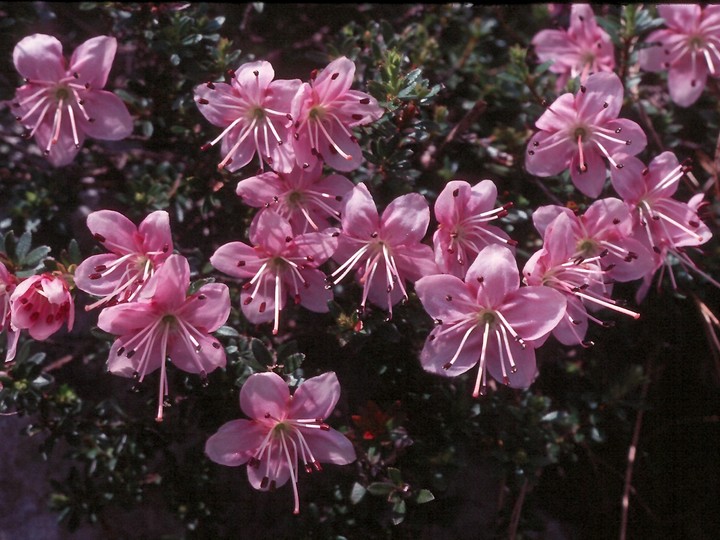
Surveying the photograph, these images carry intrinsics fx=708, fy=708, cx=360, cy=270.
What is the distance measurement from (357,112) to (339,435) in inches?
35.3

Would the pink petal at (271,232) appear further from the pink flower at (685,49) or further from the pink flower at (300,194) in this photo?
the pink flower at (685,49)

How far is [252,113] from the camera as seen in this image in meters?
2.01

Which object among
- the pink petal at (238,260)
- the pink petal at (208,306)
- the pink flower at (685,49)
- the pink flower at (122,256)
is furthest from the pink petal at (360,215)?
the pink flower at (685,49)

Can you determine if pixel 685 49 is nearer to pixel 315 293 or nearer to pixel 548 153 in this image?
pixel 548 153

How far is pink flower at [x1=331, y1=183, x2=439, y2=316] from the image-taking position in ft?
6.17

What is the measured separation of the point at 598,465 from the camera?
263 cm

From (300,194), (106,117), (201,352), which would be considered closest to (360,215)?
(300,194)

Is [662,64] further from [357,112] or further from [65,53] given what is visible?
[65,53]

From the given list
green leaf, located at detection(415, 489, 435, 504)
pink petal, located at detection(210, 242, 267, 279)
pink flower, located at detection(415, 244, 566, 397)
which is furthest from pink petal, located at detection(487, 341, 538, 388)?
pink petal, located at detection(210, 242, 267, 279)

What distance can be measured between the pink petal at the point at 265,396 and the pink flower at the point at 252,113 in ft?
1.85

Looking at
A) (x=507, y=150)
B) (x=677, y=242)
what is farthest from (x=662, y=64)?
(x=677, y=242)

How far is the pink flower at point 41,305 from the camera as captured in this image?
177 centimetres

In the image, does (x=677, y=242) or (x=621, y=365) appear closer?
(x=677, y=242)

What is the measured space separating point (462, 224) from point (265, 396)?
2.30 feet
